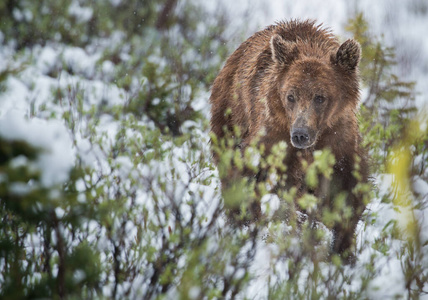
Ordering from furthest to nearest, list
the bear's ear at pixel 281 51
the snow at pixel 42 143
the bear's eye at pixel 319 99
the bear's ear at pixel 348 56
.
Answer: the bear's ear at pixel 281 51 < the bear's ear at pixel 348 56 < the bear's eye at pixel 319 99 < the snow at pixel 42 143

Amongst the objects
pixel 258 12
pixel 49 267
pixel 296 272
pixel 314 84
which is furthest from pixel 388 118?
pixel 49 267

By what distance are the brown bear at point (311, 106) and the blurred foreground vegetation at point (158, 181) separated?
343mm

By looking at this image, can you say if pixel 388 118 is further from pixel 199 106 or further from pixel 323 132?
pixel 199 106

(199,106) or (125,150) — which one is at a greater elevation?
(199,106)

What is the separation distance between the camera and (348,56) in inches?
159

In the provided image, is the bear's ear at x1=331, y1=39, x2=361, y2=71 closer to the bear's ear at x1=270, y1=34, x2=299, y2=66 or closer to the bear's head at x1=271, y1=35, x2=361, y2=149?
the bear's head at x1=271, y1=35, x2=361, y2=149

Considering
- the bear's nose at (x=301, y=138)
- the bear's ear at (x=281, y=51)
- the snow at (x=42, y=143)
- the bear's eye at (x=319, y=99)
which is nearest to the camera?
the snow at (x=42, y=143)

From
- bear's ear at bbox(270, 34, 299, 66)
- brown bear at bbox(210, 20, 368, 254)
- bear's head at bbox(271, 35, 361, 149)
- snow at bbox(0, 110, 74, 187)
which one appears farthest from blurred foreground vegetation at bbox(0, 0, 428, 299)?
bear's ear at bbox(270, 34, 299, 66)

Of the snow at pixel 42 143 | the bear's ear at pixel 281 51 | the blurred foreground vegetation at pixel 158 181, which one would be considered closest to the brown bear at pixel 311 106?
the bear's ear at pixel 281 51

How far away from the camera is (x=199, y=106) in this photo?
6.31 m

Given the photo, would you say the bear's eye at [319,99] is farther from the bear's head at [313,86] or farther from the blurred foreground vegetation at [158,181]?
the blurred foreground vegetation at [158,181]

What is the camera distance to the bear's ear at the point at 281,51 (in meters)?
4.19

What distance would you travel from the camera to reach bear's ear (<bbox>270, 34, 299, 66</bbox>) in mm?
4191

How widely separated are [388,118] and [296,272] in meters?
3.96
